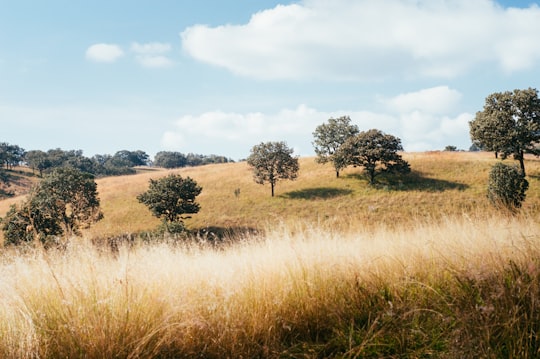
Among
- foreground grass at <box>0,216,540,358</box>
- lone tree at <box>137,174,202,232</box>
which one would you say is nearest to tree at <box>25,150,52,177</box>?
lone tree at <box>137,174,202,232</box>

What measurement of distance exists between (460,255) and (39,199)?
41.1 m

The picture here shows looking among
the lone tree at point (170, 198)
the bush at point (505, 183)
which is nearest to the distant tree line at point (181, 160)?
the lone tree at point (170, 198)

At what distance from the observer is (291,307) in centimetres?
358

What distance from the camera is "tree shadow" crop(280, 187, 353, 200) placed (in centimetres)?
4338

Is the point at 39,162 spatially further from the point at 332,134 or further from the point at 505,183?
the point at 505,183

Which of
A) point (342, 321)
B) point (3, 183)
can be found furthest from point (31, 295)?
point (3, 183)

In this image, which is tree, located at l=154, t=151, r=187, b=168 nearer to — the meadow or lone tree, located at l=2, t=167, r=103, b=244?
lone tree, located at l=2, t=167, r=103, b=244

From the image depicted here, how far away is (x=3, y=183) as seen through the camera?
83750mm

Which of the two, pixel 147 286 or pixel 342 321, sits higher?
pixel 147 286

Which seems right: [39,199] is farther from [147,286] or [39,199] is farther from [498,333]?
[498,333]

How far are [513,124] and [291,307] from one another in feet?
154

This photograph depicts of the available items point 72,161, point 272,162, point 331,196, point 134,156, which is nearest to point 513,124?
point 331,196

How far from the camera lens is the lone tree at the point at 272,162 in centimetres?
4703

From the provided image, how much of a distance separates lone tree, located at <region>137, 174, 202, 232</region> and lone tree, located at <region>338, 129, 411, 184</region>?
Result: 75.1 ft
